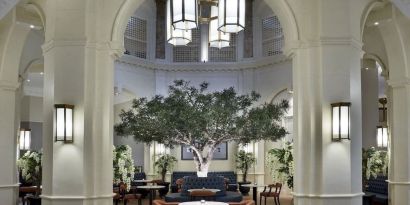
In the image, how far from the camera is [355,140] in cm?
829

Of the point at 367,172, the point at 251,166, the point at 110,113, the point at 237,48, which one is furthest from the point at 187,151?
the point at 110,113

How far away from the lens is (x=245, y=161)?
797 inches

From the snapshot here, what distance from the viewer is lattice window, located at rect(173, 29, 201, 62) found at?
22172 millimetres

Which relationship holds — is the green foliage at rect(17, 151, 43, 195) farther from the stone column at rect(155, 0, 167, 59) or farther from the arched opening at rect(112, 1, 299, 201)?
the stone column at rect(155, 0, 167, 59)

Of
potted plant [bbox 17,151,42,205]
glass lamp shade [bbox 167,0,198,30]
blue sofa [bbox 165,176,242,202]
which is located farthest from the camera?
blue sofa [bbox 165,176,242,202]

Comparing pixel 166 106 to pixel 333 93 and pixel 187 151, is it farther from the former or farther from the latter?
pixel 333 93

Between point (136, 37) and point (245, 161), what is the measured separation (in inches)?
250

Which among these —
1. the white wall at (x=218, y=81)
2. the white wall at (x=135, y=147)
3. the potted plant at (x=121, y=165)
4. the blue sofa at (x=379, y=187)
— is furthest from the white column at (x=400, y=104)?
the white wall at (x=135, y=147)

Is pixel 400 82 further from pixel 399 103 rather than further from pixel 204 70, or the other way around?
pixel 204 70

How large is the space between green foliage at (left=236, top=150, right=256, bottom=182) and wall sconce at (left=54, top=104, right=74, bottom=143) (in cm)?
1279

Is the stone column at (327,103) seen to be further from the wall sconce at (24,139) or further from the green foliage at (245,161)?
the green foliage at (245,161)

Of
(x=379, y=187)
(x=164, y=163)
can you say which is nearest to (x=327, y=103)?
(x=379, y=187)

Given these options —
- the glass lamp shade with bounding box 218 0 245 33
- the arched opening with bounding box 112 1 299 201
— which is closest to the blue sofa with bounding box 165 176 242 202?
the arched opening with bounding box 112 1 299 201

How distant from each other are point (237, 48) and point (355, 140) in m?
14.1
